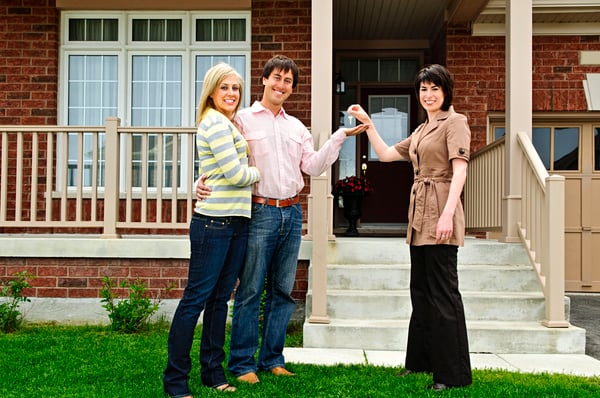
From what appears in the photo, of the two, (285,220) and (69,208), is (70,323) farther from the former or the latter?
(285,220)

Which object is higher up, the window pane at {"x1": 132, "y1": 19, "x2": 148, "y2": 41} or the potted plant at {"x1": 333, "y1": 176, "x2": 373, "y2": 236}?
the window pane at {"x1": 132, "y1": 19, "x2": 148, "y2": 41}

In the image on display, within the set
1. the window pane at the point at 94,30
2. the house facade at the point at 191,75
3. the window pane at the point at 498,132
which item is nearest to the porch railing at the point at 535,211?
the house facade at the point at 191,75

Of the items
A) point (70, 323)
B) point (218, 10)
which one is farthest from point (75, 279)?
point (218, 10)

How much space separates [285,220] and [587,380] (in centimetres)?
211

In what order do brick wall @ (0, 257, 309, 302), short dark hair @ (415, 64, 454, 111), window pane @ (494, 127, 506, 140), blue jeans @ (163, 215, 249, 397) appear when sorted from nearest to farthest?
blue jeans @ (163, 215, 249, 397), short dark hair @ (415, 64, 454, 111), brick wall @ (0, 257, 309, 302), window pane @ (494, 127, 506, 140)

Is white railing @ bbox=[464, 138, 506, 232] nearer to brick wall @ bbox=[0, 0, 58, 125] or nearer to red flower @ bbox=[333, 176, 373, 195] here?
red flower @ bbox=[333, 176, 373, 195]

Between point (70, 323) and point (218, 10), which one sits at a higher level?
point (218, 10)

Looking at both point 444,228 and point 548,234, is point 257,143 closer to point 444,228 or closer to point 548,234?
point 444,228

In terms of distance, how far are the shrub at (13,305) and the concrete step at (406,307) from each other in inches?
99.9

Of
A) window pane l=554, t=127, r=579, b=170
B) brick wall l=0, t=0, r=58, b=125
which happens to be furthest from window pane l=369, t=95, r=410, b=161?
brick wall l=0, t=0, r=58, b=125

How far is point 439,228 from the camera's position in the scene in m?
3.31

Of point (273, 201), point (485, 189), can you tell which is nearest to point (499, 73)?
point (485, 189)

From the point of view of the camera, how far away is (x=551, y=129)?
26.7 ft

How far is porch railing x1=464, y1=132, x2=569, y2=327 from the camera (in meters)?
4.90
